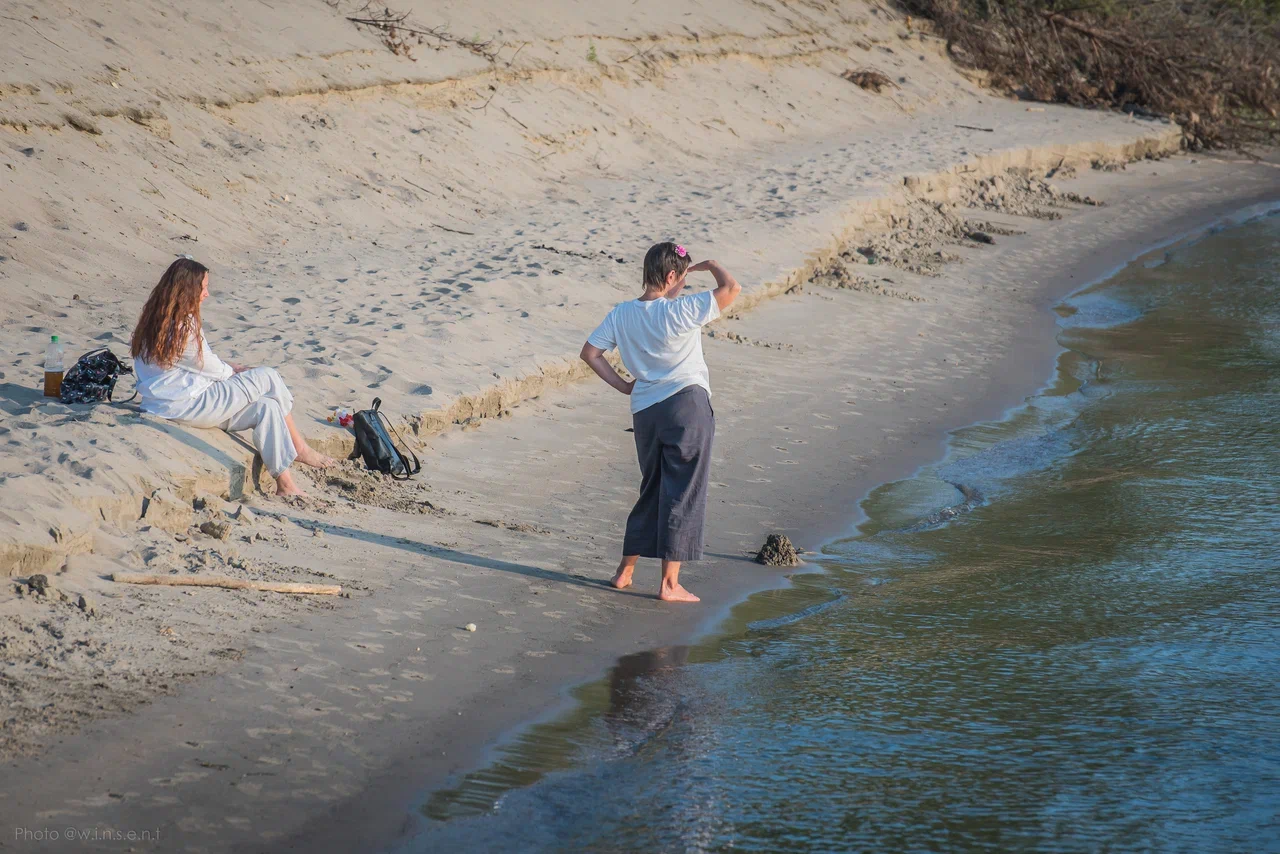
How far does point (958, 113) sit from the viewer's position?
72.6 feet

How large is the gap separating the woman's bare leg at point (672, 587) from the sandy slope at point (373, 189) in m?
2.08

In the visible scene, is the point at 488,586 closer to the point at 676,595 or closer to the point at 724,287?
the point at 676,595

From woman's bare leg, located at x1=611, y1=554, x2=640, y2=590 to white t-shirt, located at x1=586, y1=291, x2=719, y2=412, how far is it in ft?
2.38

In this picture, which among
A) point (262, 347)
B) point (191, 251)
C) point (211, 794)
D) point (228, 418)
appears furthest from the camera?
point (191, 251)

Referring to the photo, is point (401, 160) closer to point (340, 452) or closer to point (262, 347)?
point (262, 347)

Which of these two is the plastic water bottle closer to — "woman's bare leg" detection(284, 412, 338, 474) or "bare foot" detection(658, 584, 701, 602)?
"woman's bare leg" detection(284, 412, 338, 474)

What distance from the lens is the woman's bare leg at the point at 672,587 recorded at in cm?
A: 579

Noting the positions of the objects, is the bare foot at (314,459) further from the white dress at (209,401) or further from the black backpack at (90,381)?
the black backpack at (90,381)

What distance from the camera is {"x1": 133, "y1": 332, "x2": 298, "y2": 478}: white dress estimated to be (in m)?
6.15

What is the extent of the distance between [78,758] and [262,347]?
4.42 m

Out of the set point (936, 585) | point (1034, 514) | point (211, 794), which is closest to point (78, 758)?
point (211, 794)

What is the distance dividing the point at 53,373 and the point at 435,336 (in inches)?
111

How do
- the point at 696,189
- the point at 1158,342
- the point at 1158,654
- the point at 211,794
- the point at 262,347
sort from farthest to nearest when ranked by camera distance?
the point at 696,189, the point at 1158,342, the point at 262,347, the point at 1158,654, the point at 211,794

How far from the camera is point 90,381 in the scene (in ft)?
20.9
